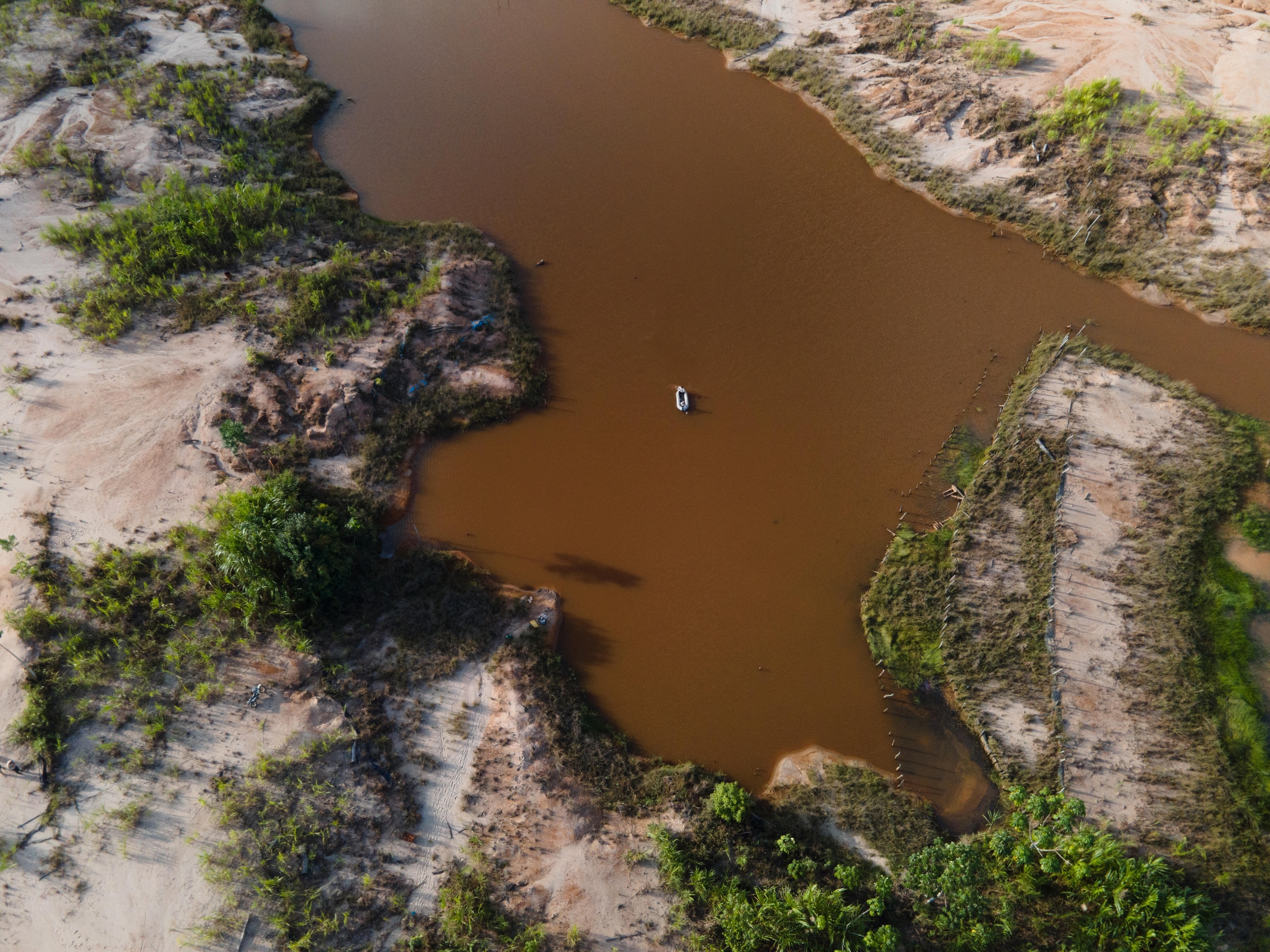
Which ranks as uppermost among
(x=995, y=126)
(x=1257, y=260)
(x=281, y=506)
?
(x=995, y=126)

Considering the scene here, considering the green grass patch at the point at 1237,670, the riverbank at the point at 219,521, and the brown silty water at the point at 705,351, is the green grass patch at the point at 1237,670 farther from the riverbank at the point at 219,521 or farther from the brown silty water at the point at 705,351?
the riverbank at the point at 219,521

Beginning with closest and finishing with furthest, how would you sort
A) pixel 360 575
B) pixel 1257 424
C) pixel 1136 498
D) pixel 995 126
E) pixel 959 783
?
pixel 959 783, pixel 360 575, pixel 1136 498, pixel 1257 424, pixel 995 126

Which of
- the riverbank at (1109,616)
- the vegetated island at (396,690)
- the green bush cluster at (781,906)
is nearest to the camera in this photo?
the green bush cluster at (781,906)

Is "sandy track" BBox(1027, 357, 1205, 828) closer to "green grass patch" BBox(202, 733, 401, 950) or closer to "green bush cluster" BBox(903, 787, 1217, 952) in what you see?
"green bush cluster" BBox(903, 787, 1217, 952)

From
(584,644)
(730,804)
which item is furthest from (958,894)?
(584,644)

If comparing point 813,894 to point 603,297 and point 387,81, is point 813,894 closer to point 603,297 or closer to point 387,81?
point 603,297

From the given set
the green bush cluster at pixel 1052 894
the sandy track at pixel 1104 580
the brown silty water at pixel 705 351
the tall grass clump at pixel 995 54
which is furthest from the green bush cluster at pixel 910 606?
the tall grass clump at pixel 995 54

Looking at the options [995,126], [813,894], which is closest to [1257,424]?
[995,126]
